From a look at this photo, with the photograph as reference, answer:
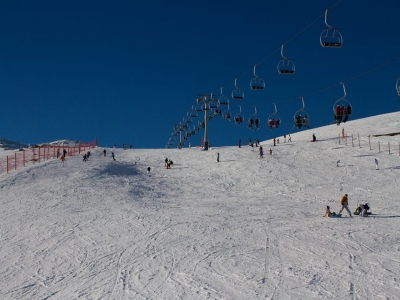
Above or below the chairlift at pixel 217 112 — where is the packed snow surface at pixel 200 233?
below

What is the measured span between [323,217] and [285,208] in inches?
110

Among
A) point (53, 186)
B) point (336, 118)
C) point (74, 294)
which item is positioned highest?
point (336, 118)

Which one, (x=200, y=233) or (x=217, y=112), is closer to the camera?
(x=200, y=233)

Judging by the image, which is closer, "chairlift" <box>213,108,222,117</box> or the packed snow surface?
the packed snow surface

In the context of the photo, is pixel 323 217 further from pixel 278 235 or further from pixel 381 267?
pixel 381 267

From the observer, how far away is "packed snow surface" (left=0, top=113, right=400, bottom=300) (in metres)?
11.8

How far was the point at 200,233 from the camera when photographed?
17.2 m

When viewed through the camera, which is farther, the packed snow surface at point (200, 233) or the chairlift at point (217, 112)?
the chairlift at point (217, 112)

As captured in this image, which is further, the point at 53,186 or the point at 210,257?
the point at 53,186

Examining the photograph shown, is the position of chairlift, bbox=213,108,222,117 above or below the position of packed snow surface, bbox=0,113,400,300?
above

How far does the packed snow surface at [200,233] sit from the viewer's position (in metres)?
11.8

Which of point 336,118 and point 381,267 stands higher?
point 336,118

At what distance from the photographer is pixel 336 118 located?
902 inches

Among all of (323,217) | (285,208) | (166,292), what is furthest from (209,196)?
(166,292)
